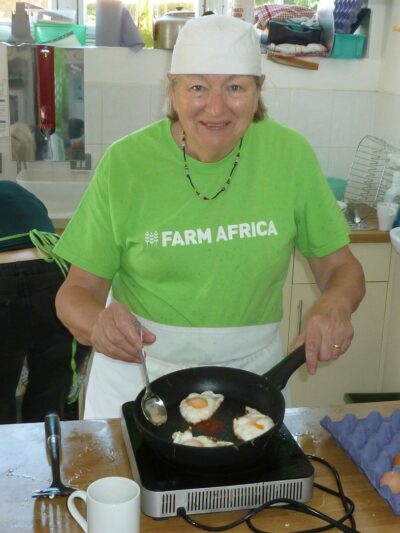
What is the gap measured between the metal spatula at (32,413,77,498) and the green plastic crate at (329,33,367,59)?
2.30 meters

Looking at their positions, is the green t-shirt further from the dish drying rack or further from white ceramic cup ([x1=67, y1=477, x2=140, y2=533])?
the dish drying rack

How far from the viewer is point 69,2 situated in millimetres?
3164

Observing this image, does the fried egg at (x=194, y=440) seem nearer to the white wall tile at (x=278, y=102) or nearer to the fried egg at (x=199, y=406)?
the fried egg at (x=199, y=406)

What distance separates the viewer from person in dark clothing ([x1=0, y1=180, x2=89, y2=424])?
1.99m

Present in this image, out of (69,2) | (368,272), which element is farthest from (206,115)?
(69,2)

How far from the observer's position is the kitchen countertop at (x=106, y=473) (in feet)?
3.59

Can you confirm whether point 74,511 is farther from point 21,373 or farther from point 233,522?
point 21,373

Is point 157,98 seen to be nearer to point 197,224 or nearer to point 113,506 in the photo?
point 197,224

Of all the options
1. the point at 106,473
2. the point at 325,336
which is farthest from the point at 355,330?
the point at 106,473

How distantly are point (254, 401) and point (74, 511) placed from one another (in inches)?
14.3

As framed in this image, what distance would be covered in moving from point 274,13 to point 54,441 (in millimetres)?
2356

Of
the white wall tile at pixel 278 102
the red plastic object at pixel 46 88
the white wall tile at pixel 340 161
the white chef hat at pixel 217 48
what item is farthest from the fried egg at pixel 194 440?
the white wall tile at pixel 340 161

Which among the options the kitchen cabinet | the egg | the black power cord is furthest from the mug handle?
the kitchen cabinet

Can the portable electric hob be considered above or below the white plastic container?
below
